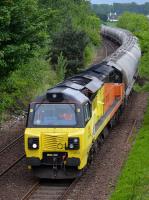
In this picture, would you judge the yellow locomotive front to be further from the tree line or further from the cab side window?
the tree line

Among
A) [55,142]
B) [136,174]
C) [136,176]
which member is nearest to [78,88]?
[55,142]

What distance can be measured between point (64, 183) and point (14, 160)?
360 centimetres

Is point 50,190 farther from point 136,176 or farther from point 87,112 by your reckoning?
point 87,112

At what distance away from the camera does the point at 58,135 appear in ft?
57.5

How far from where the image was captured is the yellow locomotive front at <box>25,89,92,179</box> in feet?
57.6

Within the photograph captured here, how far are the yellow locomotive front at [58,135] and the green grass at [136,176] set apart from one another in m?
1.68

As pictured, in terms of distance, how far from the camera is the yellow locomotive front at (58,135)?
17547 mm

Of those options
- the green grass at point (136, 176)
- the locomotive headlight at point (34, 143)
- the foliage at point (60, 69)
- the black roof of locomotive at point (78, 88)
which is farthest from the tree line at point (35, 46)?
the green grass at point (136, 176)

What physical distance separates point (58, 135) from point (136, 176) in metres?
3.14

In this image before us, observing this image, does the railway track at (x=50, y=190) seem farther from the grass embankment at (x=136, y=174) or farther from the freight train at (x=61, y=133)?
A: the grass embankment at (x=136, y=174)

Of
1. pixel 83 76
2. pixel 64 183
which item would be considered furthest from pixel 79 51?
pixel 64 183

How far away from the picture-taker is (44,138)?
57.7 ft

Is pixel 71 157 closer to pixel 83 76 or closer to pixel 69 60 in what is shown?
pixel 83 76

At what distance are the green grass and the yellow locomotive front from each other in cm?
168
